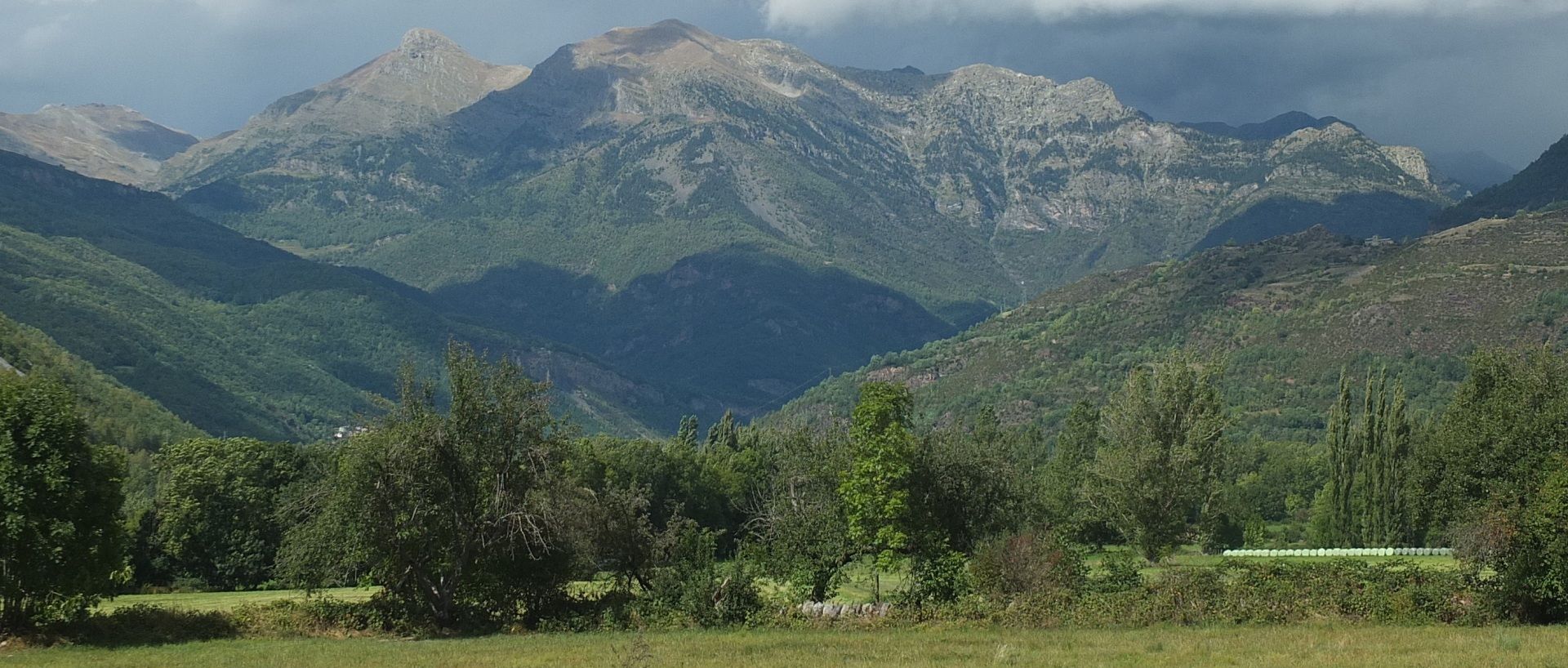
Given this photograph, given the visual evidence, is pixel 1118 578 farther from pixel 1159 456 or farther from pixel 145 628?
pixel 145 628

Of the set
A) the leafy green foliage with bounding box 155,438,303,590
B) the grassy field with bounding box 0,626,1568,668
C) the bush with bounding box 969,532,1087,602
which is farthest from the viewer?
the leafy green foliage with bounding box 155,438,303,590

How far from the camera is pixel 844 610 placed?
169 ft

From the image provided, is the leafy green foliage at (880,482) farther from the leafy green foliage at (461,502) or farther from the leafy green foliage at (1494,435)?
the leafy green foliage at (1494,435)

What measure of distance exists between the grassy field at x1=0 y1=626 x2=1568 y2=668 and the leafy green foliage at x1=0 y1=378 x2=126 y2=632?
8.68ft

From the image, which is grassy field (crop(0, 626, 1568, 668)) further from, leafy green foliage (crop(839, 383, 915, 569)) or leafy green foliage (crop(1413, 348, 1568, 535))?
leafy green foliage (crop(1413, 348, 1568, 535))

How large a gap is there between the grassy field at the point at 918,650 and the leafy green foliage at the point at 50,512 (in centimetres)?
264

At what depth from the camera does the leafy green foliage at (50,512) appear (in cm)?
4544

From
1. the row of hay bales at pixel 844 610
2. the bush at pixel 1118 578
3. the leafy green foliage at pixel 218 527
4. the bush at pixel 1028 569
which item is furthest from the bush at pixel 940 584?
the leafy green foliage at pixel 218 527

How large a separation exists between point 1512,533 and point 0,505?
51.5m

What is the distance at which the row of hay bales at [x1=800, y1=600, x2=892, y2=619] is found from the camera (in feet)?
167

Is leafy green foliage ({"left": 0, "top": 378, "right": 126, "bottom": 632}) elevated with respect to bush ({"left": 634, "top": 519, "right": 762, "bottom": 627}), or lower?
elevated

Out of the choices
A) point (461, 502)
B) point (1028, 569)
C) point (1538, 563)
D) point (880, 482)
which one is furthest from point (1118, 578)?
point (461, 502)

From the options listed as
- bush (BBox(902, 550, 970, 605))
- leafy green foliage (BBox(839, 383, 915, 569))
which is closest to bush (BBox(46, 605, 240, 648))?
bush (BBox(902, 550, 970, 605))

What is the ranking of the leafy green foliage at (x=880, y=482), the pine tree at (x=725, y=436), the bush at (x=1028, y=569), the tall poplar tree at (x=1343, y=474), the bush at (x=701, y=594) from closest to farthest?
the bush at (x=1028, y=569)
the bush at (x=701, y=594)
the leafy green foliage at (x=880, y=482)
the tall poplar tree at (x=1343, y=474)
the pine tree at (x=725, y=436)
